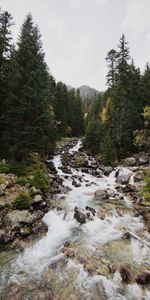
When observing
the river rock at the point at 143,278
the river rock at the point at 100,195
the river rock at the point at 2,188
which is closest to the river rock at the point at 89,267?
the river rock at the point at 143,278

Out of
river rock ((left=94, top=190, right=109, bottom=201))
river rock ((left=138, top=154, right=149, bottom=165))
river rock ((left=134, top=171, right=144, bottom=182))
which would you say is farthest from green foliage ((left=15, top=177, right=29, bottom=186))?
river rock ((left=138, top=154, right=149, bottom=165))

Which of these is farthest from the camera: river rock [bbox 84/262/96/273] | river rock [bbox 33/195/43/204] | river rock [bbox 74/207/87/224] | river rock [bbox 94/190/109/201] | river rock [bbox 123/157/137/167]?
river rock [bbox 123/157/137/167]

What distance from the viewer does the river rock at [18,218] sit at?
38.1 feet

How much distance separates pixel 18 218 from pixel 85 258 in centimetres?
435

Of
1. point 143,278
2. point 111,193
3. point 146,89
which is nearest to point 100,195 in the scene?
point 111,193

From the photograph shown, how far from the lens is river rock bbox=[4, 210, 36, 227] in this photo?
11.6 meters

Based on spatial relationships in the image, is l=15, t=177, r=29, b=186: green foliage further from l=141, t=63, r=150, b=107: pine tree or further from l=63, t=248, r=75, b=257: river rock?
l=141, t=63, r=150, b=107: pine tree

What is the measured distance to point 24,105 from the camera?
2003 centimetres

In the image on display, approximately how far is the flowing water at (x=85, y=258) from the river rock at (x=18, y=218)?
1159 mm

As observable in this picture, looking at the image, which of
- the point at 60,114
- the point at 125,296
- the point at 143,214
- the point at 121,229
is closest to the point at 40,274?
the point at 125,296

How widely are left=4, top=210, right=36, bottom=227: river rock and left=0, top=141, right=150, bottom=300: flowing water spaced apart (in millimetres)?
1159

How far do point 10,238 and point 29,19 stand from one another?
2111 centimetres

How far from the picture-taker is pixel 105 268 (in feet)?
29.6

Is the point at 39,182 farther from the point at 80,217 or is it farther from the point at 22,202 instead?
the point at 80,217
